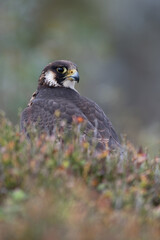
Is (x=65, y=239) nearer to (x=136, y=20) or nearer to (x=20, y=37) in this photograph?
(x=20, y=37)

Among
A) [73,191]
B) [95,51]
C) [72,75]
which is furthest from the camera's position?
[95,51]

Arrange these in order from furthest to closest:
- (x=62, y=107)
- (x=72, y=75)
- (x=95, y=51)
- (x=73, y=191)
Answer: (x=95, y=51), (x=72, y=75), (x=62, y=107), (x=73, y=191)

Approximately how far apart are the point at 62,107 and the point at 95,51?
14616 mm

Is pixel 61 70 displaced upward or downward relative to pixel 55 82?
upward

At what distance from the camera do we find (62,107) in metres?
7.66

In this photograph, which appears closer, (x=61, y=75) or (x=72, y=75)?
(x=72, y=75)

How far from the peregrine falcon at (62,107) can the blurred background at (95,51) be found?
3.98m

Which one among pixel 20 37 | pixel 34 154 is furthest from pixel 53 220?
pixel 20 37

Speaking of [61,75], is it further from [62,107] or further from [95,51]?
[95,51]

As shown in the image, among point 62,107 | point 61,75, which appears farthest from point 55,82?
point 62,107

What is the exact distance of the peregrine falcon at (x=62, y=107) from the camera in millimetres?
7430

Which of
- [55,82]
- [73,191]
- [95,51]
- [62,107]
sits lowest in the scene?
[73,191]

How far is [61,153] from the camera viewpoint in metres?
5.31

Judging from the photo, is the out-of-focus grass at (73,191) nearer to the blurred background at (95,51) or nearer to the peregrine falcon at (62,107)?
the peregrine falcon at (62,107)
